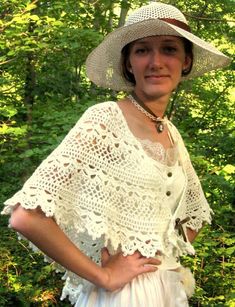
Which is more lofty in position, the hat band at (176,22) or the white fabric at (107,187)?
the hat band at (176,22)

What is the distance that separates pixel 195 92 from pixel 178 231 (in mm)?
4855

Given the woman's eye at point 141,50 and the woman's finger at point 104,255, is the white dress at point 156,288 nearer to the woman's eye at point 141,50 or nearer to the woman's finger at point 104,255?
the woman's finger at point 104,255

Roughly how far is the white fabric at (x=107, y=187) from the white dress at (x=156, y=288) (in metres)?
0.05

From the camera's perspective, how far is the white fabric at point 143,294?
5.25ft

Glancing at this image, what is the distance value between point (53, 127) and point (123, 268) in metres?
2.42

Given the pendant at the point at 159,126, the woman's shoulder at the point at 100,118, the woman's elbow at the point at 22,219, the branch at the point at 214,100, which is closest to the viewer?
the woman's elbow at the point at 22,219

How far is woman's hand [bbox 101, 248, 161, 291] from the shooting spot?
157 cm

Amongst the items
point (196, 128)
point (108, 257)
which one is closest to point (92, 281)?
point (108, 257)

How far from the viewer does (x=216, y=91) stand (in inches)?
261

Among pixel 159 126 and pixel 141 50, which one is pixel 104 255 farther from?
pixel 141 50

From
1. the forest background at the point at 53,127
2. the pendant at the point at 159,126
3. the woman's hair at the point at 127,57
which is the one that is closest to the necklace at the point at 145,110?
the pendant at the point at 159,126

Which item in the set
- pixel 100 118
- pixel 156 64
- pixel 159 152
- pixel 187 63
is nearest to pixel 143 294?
pixel 159 152

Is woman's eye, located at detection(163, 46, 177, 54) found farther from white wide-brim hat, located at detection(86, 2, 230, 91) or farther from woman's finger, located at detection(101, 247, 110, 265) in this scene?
woman's finger, located at detection(101, 247, 110, 265)

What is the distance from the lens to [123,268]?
5.16 feet
